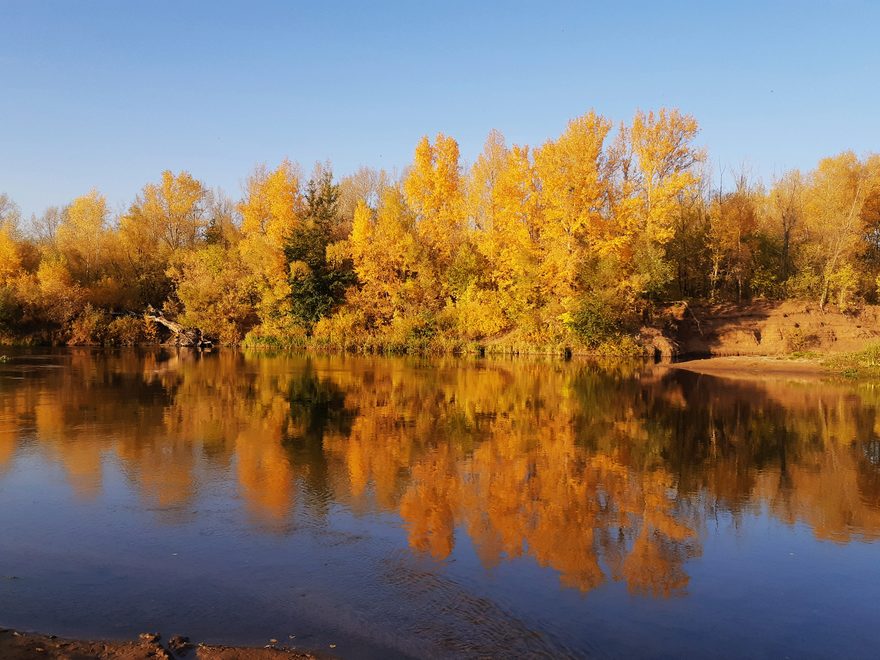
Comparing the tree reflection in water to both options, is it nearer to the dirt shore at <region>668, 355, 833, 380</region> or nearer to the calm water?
the calm water

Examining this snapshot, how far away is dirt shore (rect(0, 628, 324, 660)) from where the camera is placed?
205 inches

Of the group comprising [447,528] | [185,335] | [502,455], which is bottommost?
[447,528]

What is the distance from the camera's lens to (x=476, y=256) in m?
44.0

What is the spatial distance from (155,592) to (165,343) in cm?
4558

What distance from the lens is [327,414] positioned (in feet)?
57.4

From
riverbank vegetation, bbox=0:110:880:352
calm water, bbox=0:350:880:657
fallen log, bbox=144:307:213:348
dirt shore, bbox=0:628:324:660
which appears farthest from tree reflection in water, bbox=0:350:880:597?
fallen log, bbox=144:307:213:348

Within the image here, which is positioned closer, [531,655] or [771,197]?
[531,655]

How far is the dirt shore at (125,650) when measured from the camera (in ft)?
17.1

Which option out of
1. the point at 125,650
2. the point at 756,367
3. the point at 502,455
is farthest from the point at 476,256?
the point at 125,650

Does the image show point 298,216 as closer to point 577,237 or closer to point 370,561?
point 577,237

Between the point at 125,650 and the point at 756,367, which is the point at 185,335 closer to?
the point at 756,367

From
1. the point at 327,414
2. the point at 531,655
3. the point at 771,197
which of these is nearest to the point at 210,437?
the point at 327,414

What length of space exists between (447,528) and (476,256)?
119ft

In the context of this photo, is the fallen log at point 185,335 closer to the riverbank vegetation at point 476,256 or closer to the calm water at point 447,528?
the riverbank vegetation at point 476,256
